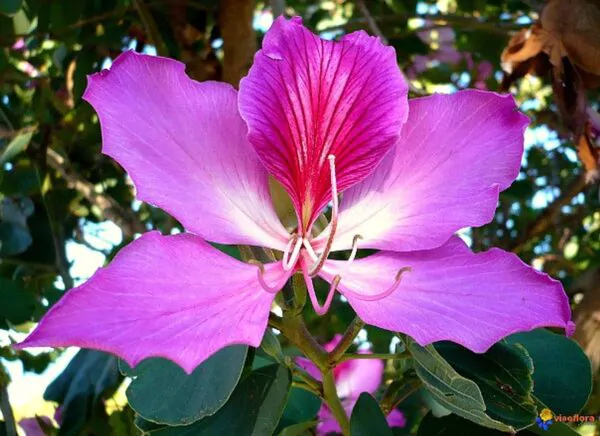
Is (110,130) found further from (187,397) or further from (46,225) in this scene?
(46,225)

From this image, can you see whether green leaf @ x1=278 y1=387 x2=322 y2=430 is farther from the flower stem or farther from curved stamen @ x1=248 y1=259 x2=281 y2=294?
curved stamen @ x1=248 y1=259 x2=281 y2=294

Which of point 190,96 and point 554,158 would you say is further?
point 554,158

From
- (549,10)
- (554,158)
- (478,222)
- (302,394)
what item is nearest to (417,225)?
(478,222)

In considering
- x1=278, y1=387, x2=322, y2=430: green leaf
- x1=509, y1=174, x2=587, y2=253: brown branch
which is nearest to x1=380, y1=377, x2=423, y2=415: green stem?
x1=278, y1=387, x2=322, y2=430: green leaf

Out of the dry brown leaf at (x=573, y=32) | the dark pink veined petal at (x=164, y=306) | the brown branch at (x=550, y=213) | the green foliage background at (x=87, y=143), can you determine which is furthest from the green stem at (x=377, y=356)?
the brown branch at (x=550, y=213)

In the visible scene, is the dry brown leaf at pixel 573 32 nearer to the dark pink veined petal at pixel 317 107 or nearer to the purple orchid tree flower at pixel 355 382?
the purple orchid tree flower at pixel 355 382
